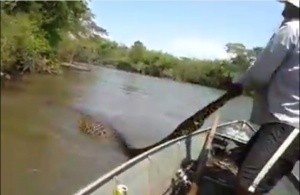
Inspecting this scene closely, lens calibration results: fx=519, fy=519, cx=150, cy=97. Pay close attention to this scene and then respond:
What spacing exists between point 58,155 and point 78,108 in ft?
26.7

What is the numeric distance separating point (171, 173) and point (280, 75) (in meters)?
1.60

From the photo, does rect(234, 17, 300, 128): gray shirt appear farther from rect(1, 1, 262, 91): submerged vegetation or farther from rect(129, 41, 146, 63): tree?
rect(129, 41, 146, 63): tree

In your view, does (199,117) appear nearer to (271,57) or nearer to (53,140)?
(271,57)

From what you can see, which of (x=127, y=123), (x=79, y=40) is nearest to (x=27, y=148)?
(x=127, y=123)

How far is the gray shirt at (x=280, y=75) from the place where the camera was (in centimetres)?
262

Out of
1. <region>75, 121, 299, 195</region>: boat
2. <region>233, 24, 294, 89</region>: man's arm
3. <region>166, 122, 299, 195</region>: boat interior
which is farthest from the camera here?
<region>166, 122, 299, 195</region>: boat interior

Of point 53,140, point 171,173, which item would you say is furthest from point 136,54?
point 171,173

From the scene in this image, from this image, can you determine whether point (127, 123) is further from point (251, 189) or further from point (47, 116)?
point (251, 189)

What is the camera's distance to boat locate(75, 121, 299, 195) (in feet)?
10.4

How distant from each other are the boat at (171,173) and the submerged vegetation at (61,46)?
594 millimetres

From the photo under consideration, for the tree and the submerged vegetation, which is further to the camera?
the tree

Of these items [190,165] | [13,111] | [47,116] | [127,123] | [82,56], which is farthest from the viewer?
[82,56]

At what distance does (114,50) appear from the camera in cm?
6306

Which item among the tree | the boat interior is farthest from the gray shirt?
the tree
